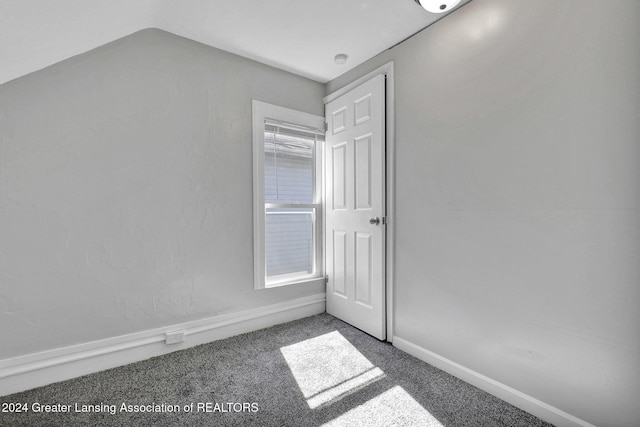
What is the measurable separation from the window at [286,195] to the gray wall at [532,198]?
1045 millimetres

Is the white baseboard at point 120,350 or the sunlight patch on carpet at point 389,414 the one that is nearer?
the sunlight patch on carpet at point 389,414

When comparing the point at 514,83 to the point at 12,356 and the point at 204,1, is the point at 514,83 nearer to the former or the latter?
the point at 204,1

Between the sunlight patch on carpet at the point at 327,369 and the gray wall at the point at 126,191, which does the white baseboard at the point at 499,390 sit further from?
the gray wall at the point at 126,191

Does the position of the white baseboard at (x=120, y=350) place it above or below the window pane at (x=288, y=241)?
below

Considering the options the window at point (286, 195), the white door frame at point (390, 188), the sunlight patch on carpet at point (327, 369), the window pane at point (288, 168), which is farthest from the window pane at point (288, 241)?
the white door frame at point (390, 188)

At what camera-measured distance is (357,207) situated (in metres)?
2.45

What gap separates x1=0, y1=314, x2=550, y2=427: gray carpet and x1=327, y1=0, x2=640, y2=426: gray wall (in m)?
0.26

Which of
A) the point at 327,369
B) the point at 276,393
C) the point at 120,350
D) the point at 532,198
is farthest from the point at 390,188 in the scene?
the point at 120,350

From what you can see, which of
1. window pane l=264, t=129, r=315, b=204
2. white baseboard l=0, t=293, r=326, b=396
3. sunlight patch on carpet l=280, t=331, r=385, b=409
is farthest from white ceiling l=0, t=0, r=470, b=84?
sunlight patch on carpet l=280, t=331, r=385, b=409

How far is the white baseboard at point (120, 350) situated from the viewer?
5.36 ft

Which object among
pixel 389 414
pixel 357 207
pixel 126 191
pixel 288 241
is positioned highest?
pixel 126 191

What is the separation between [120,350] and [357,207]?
6.57ft

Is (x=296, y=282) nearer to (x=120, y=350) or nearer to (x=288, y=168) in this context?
(x=288, y=168)

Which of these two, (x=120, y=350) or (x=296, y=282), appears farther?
(x=296, y=282)
